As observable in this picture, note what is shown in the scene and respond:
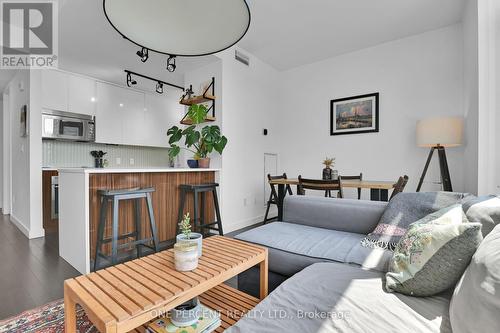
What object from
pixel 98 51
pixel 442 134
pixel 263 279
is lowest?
pixel 263 279

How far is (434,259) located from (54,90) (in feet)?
17.4

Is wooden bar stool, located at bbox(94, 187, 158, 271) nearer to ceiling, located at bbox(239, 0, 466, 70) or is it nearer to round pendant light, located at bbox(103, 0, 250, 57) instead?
round pendant light, located at bbox(103, 0, 250, 57)

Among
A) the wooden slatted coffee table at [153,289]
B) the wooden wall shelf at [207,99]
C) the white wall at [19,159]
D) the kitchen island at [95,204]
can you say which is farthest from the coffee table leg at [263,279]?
the white wall at [19,159]

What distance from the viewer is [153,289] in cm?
97

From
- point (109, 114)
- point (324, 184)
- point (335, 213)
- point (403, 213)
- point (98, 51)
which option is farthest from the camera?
point (109, 114)

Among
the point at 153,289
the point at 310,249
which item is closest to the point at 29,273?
the point at 153,289

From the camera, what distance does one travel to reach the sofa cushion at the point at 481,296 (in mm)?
615

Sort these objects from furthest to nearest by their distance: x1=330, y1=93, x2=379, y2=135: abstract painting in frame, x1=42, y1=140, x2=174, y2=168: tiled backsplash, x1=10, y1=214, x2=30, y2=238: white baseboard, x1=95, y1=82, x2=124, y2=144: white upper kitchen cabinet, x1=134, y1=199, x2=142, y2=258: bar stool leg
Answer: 1. x1=95, y1=82, x2=124, y2=144: white upper kitchen cabinet
2. x1=42, y1=140, x2=174, y2=168: tiled backsplash
3. x1=330, y1=93, x2=379, y2=135: abstract painting in frame
4. x1=10, y1=214, x2=30, y2=238: white baseboard
5. x1=134, y1=199, x2=142, y2=258: bar stool leg

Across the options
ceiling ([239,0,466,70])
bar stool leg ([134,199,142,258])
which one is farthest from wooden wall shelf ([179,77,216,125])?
bar stool leg ([134,199,142,258])

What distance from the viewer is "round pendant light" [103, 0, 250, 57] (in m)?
1.23

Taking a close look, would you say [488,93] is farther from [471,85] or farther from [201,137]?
[201,137]

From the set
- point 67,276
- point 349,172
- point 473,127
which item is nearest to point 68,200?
point 67,276

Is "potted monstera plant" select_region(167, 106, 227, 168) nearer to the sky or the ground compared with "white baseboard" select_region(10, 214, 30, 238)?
nearer to the sky

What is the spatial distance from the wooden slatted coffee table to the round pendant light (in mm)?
1205
